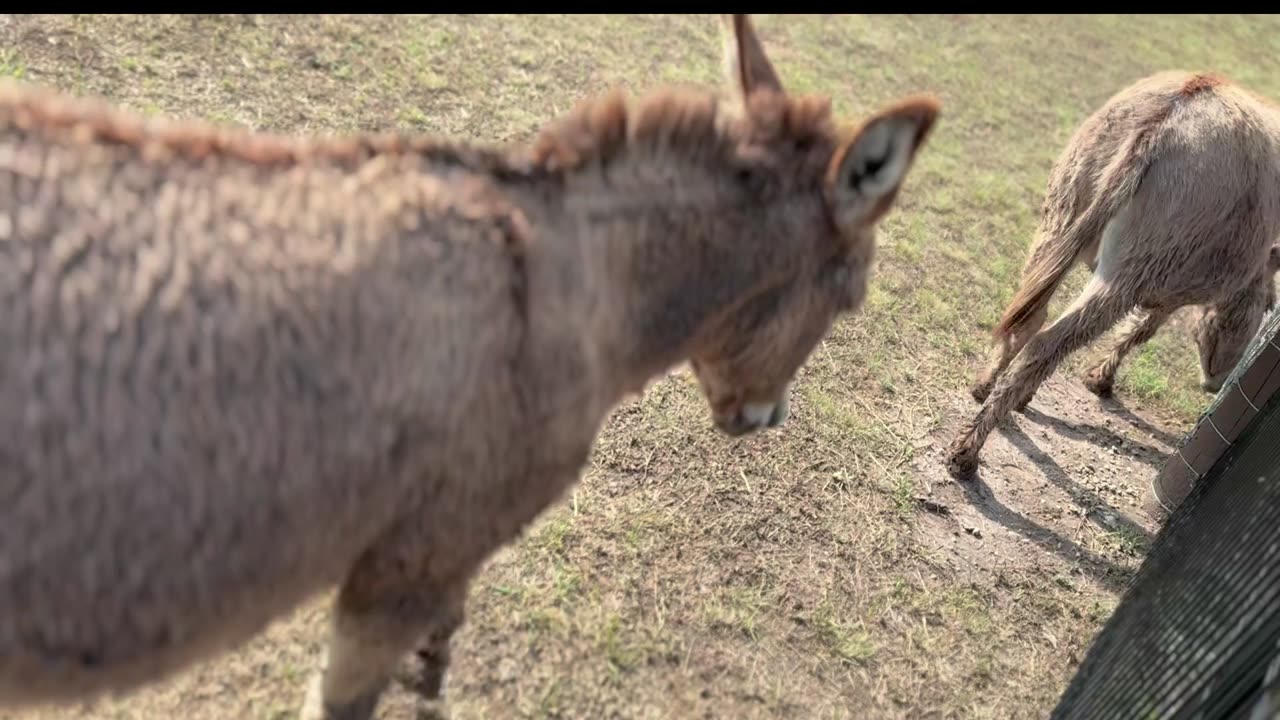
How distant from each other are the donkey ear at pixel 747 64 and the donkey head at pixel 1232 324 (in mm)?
3896

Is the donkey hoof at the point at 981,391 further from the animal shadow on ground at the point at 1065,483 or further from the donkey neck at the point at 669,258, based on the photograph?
the donkey neck at the point at 669,258

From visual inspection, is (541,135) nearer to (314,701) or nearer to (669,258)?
(669,258)

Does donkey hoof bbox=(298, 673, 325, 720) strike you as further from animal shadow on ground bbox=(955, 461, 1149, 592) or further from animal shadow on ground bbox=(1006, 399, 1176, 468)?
animal shadow on ground bbox=(1006, 399, 1176, 468)

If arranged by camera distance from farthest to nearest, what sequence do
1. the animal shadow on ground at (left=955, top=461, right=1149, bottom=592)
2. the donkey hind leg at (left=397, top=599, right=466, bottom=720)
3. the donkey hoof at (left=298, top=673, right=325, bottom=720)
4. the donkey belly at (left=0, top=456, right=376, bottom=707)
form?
the animal shadow on ground at (left=955, top=461, right=1149, bottom=592) → the donkey hind leg at (left=397, top=599, right=466, bottom=720) → the donkey hoof at (left=298, top=673, right=325, bottom=720) → the donkey belly at (left=0, top=456, right=376, bottom=707)

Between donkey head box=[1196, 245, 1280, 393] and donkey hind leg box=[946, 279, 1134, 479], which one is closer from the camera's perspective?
donkey hind leg box=[946, 279, 1134, 479]

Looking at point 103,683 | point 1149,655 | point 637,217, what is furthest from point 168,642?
point 1149,655

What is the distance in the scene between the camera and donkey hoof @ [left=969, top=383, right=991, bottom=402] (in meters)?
4.99

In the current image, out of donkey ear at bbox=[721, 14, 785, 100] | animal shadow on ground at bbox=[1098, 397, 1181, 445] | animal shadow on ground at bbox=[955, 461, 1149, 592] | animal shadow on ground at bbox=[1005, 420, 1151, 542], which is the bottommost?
animal shadow on ground at bbox=[955, 461, 1149, 592]

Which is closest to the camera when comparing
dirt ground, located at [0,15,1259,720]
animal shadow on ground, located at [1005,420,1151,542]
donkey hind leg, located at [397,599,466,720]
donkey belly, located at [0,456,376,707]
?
donkey belly, located at [0,456,376,707]

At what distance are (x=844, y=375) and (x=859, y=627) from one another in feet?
5.38

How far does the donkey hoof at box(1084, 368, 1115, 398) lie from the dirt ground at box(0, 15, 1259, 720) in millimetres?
64

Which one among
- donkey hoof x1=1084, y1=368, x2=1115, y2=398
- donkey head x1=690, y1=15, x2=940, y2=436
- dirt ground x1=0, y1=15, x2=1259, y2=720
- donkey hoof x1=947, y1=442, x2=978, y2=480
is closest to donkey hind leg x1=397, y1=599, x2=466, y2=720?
dirt ground x1=0, y1=15, x2=1259, y2=720

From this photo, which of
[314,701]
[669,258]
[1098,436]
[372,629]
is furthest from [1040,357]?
[314,701]

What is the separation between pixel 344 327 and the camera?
1.65 metres
